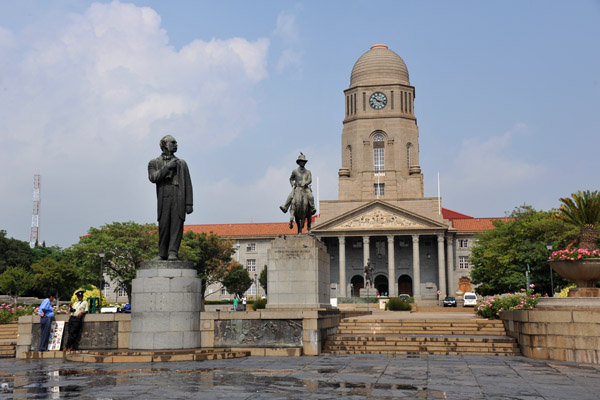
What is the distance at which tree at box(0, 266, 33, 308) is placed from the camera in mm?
72375

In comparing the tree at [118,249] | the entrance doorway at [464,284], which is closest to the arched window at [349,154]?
the entrance doorway at [464,284]

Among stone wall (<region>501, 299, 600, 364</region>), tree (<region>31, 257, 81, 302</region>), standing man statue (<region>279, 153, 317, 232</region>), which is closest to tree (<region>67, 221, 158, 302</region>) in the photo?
tree (<region>31, 257, 81, 302</region>)

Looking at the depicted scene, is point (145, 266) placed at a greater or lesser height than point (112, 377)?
greater

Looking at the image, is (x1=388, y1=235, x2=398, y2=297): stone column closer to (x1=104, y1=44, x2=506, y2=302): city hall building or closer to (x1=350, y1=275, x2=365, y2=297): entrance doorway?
(x1=104, y1=44, x2=506, y2=302): city hall building

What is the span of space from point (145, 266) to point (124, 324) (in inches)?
76.4

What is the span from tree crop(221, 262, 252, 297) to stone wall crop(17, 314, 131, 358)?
6538 centimetres

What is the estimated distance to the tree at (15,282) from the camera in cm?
7238

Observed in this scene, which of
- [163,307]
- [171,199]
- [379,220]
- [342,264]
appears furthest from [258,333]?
[379,220]

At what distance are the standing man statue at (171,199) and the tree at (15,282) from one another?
209ft

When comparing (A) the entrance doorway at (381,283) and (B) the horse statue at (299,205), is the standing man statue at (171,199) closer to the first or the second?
(B) the horse statue at (299,205)

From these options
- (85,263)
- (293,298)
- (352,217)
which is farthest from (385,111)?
(293,298)

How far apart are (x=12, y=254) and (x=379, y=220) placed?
51712mm

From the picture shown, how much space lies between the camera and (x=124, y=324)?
16.7 metres

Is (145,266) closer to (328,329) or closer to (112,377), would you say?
(112,377)
